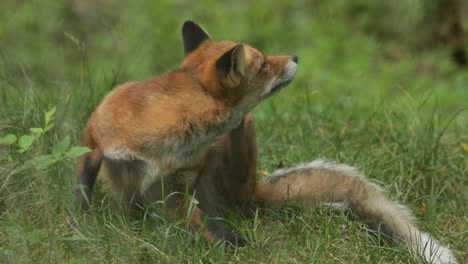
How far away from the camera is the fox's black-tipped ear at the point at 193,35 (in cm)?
523

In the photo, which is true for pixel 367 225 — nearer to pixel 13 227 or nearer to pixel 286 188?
pixel 286 188

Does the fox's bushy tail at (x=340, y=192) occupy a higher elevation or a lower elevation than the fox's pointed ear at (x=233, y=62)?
lower

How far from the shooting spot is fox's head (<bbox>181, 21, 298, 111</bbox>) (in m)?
4.82

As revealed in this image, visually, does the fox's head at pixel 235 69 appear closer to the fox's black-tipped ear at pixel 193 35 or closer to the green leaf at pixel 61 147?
the fox's black-tipped ear at pixel 193 35

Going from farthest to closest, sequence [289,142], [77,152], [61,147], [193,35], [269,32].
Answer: [269,32], [289,142], [193,35], [61,147], [77,152]

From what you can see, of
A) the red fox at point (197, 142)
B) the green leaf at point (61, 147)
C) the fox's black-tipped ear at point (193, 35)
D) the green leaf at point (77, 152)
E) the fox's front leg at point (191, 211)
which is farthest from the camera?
the fox's black-tipped ear at point (193, 35)

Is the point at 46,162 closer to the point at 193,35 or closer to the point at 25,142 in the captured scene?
the point at 25,142

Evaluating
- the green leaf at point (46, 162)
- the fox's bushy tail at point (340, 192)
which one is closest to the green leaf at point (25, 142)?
the green leaf at point (46, 162)

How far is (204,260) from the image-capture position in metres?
4.71

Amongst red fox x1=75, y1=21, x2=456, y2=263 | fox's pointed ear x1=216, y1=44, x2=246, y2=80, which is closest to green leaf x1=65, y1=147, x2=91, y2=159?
red fox x1=75, y1=21, x2=456, y2=263

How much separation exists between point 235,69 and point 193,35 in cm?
55

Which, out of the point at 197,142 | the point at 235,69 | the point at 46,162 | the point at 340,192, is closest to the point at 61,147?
the point at 46,162

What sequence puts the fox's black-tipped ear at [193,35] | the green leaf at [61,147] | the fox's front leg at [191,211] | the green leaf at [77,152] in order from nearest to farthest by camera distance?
the green leaf at [77,152] → the green leaf at [61,147] → the fox's front leg at [191,211] → the fox's black-tipped ear at [193,35]

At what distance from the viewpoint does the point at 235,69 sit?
15.8ft
